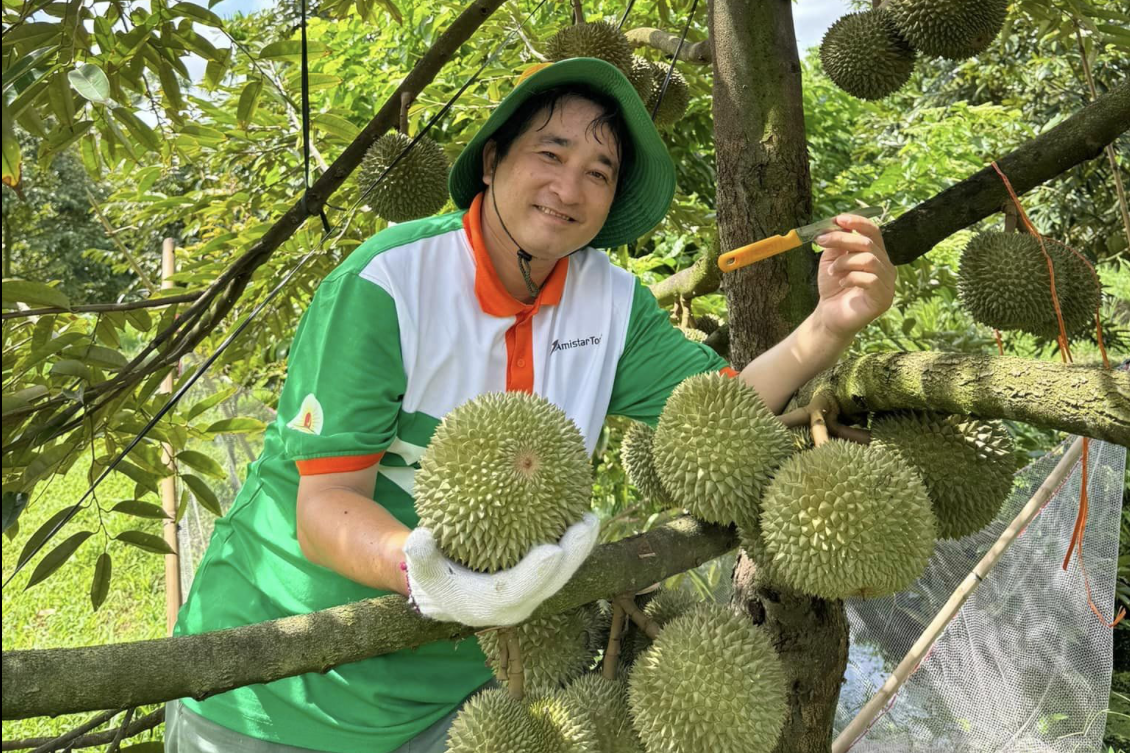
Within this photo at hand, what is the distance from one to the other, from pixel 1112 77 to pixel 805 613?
19.5 feet

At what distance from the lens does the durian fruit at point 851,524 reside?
3.98 feet

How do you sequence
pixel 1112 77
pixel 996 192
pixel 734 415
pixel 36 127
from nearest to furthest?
pixel 734 415 → pixel 36 127 → pixel 996 192 → pixel 1112 77

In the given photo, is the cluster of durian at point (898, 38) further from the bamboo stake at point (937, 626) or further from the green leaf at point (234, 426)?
the green leaf at point (234, 426)

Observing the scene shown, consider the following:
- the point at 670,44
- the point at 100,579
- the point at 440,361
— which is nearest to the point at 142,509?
the point at 100,579

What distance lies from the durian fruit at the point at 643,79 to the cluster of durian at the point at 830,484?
4.14 feet

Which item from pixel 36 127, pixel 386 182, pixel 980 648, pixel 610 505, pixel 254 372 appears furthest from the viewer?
pixel 254 372

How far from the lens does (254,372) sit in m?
4.75

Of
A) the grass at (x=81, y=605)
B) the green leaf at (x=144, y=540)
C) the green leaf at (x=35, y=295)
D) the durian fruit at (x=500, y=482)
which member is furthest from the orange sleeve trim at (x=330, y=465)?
the grass at (x=81, y=605)

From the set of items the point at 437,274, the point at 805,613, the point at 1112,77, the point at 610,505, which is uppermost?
the point at 1112,77

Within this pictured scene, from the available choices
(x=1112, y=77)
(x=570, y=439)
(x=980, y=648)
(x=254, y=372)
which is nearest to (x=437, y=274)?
(x=570, y=439)

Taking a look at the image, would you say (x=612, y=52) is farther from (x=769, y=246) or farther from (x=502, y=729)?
(x=502, y=729)

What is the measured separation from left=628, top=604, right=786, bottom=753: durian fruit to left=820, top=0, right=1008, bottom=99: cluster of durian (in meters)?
1.54

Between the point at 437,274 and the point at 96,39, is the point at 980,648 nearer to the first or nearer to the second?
the point at 437,274

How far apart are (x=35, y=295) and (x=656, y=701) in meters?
1.12
